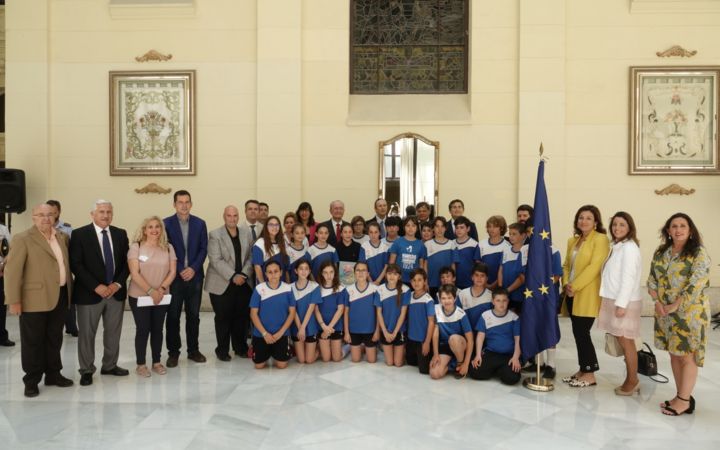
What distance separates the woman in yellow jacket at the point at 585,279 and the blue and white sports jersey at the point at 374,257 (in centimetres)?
194

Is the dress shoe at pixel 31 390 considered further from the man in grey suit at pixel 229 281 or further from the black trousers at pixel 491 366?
the black trousers at pixel 491 366

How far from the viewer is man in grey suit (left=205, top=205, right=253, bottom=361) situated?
224 inches

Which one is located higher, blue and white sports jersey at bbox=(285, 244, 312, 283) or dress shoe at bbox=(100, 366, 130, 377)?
blue and white sports jersey at bbox=(285, 244, 312, 283)

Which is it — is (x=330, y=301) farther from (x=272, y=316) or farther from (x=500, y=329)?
(x=500, y=329)

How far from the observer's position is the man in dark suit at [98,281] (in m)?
4.86

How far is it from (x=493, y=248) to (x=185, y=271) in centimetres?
A: 302

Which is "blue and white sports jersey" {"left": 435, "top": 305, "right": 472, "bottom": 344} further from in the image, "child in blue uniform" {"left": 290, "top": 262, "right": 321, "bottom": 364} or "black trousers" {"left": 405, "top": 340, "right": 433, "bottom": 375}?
"child in blue uniform" {"left": 290, "top": 262, "right": 321, "bottom": 364}

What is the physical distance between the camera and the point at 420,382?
4.97 metres

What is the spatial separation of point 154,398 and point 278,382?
1017mm

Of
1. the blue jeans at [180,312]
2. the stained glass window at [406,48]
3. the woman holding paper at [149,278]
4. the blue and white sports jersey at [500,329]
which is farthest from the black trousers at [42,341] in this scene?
the stained glass window at [406,48]

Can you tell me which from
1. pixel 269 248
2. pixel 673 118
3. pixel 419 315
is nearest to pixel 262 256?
pixel 269 248

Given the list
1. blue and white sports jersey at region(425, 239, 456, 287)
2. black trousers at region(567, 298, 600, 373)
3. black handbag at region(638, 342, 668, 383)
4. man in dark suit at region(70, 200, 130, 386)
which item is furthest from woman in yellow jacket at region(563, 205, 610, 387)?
man in dark suit at region(70, 200, 130, 386)

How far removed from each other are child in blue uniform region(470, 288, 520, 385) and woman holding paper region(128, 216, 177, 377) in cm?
283

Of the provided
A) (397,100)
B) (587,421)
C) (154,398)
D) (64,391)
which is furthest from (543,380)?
(397,100)
